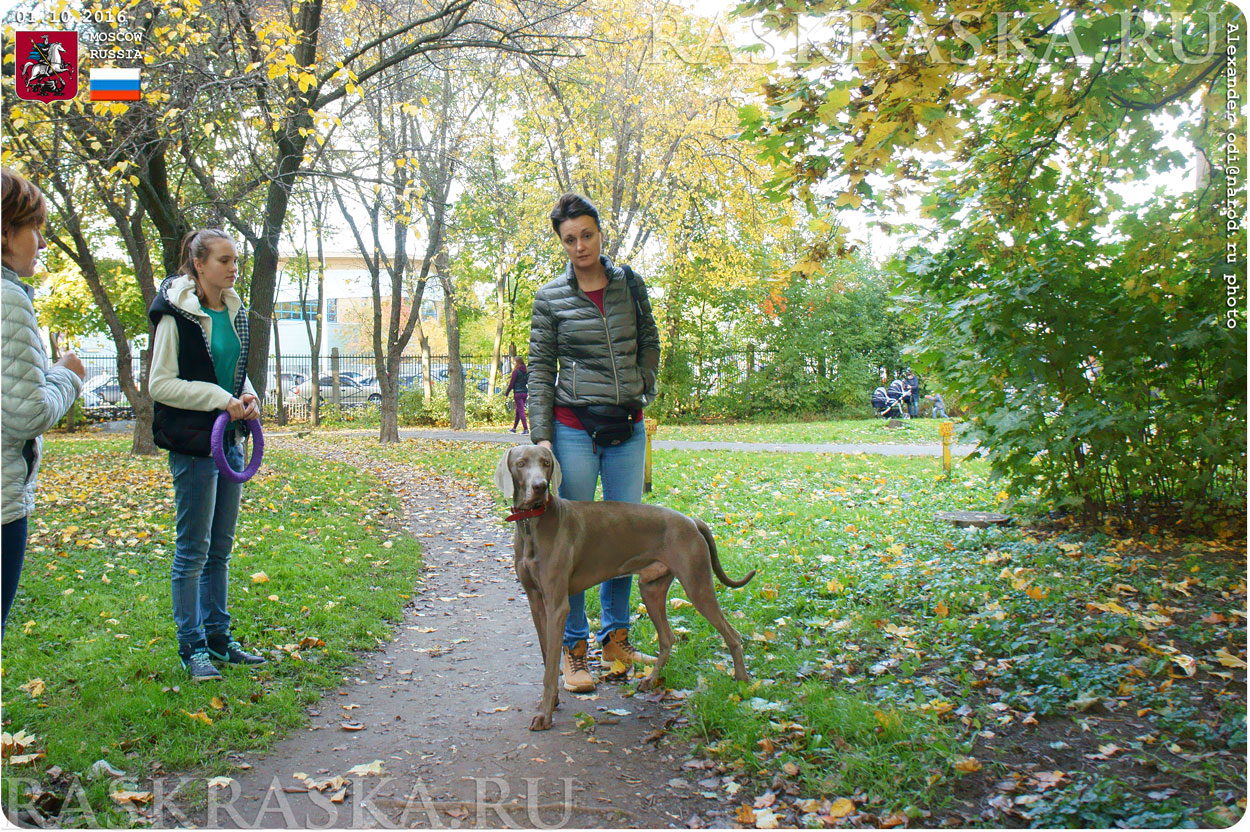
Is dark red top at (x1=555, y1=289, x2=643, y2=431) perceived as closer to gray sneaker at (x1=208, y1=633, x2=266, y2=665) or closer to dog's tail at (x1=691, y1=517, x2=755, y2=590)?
dog's tail at (x1=691, y1=517, x2=755, y2=590)

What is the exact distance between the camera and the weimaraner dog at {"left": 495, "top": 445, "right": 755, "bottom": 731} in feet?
11.5

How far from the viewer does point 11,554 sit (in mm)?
2711

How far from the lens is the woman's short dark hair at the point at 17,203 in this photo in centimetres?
264

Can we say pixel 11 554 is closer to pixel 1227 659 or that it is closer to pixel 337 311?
pixel 1227 659

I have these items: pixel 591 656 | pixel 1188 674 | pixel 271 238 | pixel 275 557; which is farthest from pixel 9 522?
pixel 271 238

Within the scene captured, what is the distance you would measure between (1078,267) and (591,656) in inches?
172

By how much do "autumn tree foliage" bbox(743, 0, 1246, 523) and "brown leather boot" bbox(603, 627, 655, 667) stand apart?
96.4 inches

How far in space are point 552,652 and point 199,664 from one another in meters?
1.76

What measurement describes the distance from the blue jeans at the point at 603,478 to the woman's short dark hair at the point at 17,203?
2.25 meters

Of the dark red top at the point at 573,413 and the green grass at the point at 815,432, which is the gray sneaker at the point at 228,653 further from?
the green grass at the point at 815,432

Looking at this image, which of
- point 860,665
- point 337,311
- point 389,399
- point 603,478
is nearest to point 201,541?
point 603,478

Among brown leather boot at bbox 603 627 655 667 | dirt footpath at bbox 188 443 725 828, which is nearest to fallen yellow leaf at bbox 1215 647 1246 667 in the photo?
dirt footpath at bbox 188 443 725 828

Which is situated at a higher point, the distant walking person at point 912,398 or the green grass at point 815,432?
the distant walking person at point 912,398

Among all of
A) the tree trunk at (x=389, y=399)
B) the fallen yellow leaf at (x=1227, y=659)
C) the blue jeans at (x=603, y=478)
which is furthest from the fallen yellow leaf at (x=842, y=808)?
the tree trunk at (x=389, y=399)
